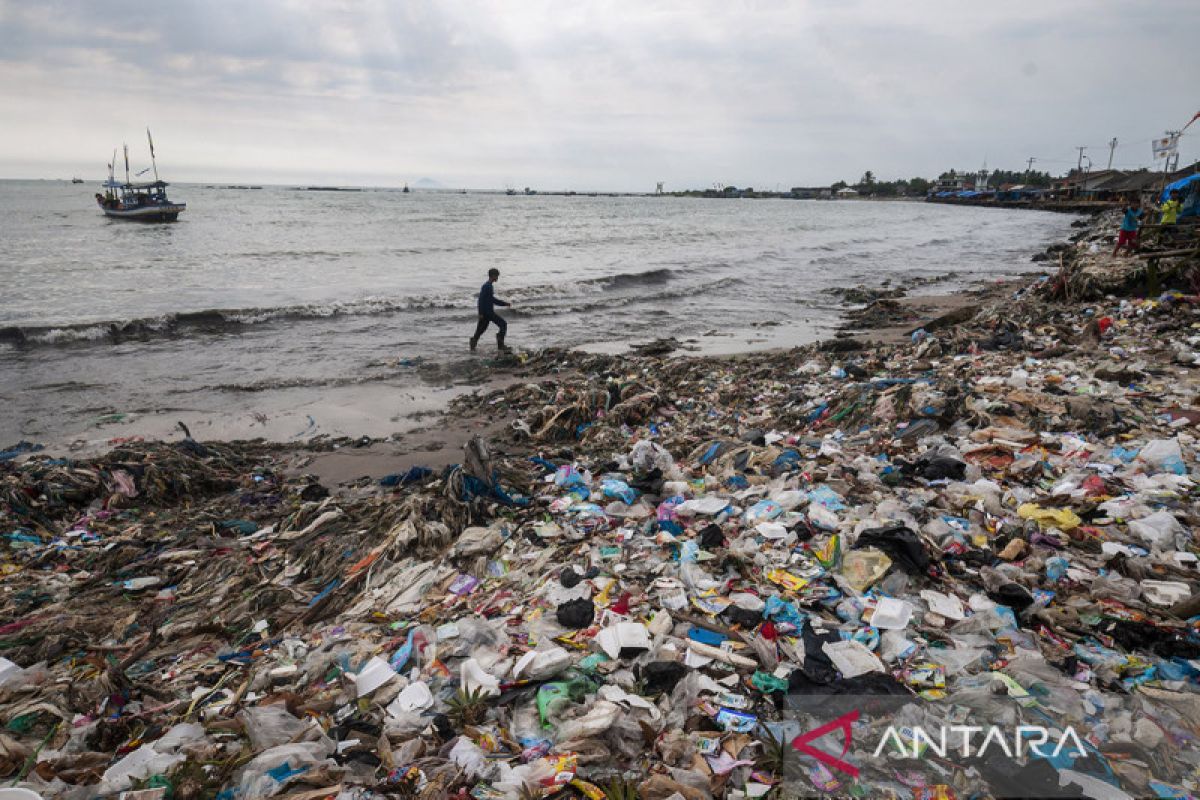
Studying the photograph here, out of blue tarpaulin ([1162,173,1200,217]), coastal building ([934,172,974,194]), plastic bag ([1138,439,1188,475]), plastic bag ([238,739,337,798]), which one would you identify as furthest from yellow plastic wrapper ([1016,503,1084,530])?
coastal building ([934,172,974,194])

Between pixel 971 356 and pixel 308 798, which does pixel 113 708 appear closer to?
pixel 308 798

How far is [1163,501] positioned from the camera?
426 centimetres

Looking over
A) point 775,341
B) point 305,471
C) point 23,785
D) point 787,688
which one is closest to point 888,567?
point 787,688

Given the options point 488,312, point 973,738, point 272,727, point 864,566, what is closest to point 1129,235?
point 488,312

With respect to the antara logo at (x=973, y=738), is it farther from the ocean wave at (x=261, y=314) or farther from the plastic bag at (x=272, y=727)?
the ocean wave at (x=261, y=314)

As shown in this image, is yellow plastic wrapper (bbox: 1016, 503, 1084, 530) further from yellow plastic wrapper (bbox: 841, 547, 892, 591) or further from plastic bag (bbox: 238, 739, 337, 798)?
Answer: plastic bag (bbox: 238, 739, 337, 798)

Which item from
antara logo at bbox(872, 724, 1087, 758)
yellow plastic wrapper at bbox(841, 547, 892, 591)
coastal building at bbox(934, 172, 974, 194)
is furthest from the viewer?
coastal building at bbox(934, 172, 974, 194)

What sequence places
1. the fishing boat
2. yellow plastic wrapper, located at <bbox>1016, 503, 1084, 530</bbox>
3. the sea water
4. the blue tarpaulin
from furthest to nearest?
1. the fishing boat
2. the blue tarpaulin
3. the sea water
4. yellow plastic wrapper, located at <bbox>1016, 503, 1084, 530</bbox>

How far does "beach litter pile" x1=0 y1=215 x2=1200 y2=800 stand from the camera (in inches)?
101

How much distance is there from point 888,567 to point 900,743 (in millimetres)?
1386

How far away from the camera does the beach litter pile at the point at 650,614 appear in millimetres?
2559

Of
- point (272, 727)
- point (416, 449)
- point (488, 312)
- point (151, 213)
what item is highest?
point (151, 213)

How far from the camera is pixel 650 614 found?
11.7 feet

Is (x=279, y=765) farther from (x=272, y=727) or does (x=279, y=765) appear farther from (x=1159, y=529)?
(x=1159, y=529)
